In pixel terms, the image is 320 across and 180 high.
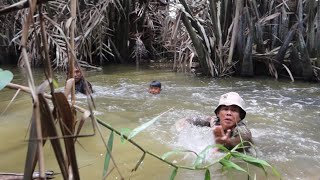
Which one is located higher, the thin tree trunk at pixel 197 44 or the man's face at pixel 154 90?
the thin tree trunk at pixel 197 44

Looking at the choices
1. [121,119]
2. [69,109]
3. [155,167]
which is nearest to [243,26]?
[121,119]

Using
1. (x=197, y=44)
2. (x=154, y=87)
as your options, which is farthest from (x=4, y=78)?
(x=197, y=44)

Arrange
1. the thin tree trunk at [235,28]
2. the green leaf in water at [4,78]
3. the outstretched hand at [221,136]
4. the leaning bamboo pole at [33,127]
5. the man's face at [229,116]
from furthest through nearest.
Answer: the thin tree trunk at [235,28]
the man's face at [229,116]
the outstretched hand at [221,136]
the green leaf in water at [4,78]
the leaning bamboo pole at [33,127]

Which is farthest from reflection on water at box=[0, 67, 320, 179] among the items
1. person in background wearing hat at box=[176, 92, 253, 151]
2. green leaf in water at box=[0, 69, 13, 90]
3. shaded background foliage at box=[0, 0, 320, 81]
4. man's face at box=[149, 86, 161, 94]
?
green leaf in water at box=[0, 69, 13, 90]

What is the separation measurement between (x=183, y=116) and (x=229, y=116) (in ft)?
4.57

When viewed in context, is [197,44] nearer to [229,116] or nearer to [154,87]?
[154,87]

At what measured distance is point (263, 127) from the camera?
4.82m

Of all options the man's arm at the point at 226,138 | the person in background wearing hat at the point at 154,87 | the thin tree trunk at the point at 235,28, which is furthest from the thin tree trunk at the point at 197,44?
the man's arm at the point at 226,138

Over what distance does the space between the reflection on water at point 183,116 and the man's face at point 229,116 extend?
0.81 feet

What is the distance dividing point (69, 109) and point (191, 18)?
23.6 feet

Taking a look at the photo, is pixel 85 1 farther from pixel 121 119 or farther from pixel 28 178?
pixel 28 178

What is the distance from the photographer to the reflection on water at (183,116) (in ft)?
11.2

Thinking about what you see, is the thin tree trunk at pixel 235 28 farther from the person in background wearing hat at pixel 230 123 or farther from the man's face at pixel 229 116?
the man's face at pixel 229 116

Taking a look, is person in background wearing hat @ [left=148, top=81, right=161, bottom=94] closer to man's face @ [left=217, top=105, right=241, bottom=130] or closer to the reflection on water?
the reflection on water
